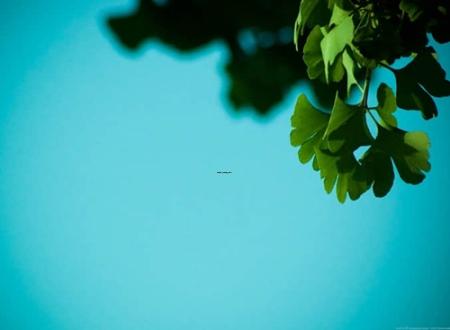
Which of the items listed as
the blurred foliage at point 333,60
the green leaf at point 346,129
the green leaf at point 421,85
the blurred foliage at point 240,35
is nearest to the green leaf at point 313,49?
the blurred foliage at point 333,60

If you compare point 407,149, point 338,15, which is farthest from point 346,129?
point 338,15

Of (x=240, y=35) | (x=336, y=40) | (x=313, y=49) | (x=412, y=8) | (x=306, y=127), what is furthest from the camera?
(x=240, y=35)

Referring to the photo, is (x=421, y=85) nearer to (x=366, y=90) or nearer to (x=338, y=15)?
(x=366, y=90)

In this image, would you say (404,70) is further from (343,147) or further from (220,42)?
(220,42)

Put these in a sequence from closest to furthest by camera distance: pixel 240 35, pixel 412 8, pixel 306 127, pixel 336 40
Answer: pixel 412 8
pixel 336 40
pixel 306 127
pixel 240 35

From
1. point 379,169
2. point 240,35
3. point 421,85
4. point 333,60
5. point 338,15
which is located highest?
point 240,35

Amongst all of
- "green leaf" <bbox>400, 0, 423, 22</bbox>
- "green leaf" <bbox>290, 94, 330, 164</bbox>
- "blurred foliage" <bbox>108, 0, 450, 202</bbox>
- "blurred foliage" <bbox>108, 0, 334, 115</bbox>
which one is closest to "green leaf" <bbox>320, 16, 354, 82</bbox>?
"blurred foliage" <bbox>108, 0, 450, 202</bbox>
